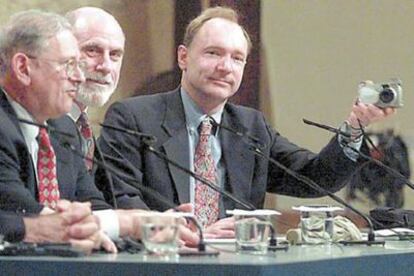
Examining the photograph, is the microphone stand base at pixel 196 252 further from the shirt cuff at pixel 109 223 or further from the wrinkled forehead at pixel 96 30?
the wrinkled forehead at pixel 96 30

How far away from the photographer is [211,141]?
15.9 ft

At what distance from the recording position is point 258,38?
7.47 metres

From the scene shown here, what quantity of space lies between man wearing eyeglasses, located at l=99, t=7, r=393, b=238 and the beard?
146 mm

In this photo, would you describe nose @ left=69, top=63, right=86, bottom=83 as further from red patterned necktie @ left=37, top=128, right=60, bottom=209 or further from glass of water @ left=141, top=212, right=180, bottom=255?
glass of water @ left=141, top=212, right=180, bottom=255

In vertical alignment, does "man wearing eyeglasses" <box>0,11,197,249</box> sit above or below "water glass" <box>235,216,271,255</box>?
above

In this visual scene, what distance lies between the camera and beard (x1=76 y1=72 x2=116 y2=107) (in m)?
4.57

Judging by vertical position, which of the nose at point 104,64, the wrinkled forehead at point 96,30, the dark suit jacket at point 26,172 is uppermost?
the wrinkled forehead at point 96,30

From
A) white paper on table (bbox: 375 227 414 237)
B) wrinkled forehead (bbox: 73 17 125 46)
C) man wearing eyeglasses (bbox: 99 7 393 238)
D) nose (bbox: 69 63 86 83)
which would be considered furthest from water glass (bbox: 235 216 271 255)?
wrinkled forehead (bbox: 73 17 125 46)

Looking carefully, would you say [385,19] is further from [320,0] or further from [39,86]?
[39,86]

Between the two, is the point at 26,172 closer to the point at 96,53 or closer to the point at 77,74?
the point at 77,74

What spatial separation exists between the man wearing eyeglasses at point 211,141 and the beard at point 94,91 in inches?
5.8

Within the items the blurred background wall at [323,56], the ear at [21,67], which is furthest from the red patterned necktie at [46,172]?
the blurred background wall at [323,56]

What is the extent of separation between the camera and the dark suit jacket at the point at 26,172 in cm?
354

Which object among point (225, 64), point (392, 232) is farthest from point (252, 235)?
point (225, 64)
